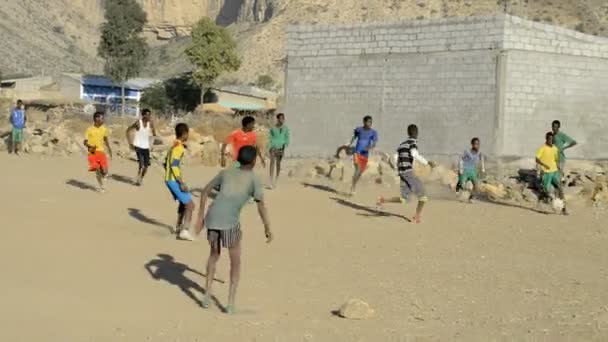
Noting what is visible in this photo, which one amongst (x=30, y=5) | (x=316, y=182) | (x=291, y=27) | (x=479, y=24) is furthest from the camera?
(x=30, y=5)

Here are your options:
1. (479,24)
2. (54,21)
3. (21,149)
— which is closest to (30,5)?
(54,21)

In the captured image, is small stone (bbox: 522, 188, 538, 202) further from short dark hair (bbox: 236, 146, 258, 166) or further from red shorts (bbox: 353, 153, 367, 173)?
short dark hair (bbox: 236, 146, 258, 166)

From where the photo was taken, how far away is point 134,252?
9.98 meters

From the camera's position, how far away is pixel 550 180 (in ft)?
49.1

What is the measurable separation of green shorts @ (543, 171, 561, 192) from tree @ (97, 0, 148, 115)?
161ft

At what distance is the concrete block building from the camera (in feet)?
64.1

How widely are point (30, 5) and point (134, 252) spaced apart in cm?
9627

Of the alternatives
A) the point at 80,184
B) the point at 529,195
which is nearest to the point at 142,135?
the point at 80,184

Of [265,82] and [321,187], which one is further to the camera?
[265,82]

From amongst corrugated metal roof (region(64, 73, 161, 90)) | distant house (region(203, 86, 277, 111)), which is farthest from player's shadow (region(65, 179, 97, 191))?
corrugated metal roof (region(64, 73, 161, 90))

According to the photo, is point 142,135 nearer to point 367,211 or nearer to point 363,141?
point 363,141

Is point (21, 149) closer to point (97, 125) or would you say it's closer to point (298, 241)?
point (97, 125)

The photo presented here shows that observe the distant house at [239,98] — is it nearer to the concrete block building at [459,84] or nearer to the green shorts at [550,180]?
the concrete block building at [459,84]

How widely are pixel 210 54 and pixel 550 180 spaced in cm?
4873
